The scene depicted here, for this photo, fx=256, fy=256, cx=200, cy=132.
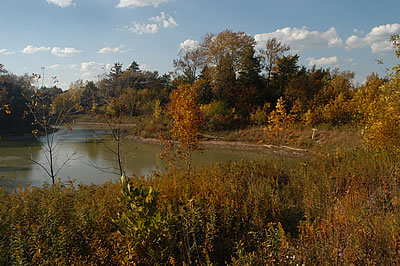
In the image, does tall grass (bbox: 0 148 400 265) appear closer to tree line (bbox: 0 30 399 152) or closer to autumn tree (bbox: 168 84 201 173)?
autumn tree (bbox: 168 84 201 173)

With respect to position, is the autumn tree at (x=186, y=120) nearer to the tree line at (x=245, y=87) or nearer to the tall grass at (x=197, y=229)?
the tall grass at (x=197, y=229)

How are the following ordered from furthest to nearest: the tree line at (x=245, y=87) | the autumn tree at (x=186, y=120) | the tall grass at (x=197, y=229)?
the tree line at (x=245, y=87)
the autumn tree at (x=186, y=120)
the tall grass at (x=197, y=229)

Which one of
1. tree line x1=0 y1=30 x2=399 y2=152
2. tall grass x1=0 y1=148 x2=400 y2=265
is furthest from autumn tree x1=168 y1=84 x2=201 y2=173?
tree line x1=0 y1=30 x2=399 y2=152

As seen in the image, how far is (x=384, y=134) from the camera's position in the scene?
7.18 metres

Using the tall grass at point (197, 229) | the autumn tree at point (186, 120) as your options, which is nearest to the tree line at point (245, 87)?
the autumn tree at point (186, 120)

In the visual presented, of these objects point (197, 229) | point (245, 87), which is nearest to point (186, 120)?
point (197, 229)

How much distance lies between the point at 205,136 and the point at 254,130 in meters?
4.47

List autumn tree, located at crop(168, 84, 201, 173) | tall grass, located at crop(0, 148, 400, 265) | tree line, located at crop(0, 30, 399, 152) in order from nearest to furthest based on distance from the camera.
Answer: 1. tall grass, located at crop(0, 148, 400, 265)
2. autumn tree, located at crop(168, 84, 201, 173)
3. tree line, located at crop(0, 30, 399, 152)

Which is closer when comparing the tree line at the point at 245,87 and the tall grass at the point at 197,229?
the tall grass at the point at 197,229

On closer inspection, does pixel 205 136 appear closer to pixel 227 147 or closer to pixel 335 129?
pixel 227 147

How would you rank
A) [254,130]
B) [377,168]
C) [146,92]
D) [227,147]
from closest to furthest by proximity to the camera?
[377,168] < [227,147] < [254,130] < [146,92]

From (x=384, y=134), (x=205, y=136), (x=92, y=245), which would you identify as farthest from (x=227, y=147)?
(x=92, y=245)

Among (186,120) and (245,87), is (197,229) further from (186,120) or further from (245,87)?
(245,87)

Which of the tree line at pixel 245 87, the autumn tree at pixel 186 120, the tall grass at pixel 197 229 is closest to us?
the tall grass at pixel 197 229
